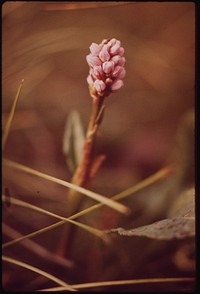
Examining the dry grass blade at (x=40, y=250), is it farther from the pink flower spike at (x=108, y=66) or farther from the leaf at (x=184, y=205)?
the pink flower spike at (x=108, y=66)

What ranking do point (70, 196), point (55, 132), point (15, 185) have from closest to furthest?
point (70, 196), point (15, 185), point (55, 132)

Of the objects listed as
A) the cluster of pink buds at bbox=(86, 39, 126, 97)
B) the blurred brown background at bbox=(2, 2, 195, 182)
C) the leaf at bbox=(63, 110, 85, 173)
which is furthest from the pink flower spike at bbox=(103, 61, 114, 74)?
the blurred brown background at bbox=(2, 2, 195, 182)

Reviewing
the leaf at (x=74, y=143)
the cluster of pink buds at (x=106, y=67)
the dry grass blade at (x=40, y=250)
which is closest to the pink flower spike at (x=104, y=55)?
the cluster of pink buds at (x=106, y=67)

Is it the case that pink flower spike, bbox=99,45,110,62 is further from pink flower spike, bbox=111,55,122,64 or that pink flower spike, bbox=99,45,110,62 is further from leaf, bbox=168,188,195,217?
leaf, bbox=168,188,195,217

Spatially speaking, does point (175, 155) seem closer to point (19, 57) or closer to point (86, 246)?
point (86, 246)

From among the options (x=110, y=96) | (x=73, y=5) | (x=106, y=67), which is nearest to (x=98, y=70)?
(x=106, y=67)

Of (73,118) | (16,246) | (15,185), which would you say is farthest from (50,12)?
(16,246)
